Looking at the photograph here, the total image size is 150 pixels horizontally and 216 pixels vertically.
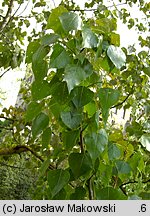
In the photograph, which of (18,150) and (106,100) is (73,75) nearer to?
(106,100)

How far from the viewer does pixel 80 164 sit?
2.12ft

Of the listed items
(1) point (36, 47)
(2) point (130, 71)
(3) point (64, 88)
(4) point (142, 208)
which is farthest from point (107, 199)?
(2) point (130, 71)

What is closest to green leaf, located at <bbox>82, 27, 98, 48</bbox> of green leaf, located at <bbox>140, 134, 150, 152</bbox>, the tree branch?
green leaf, located at <bbox>140, 134, 150, 152</bbox>

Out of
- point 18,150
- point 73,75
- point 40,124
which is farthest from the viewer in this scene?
point 18,150

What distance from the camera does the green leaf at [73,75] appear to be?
0.58 meters

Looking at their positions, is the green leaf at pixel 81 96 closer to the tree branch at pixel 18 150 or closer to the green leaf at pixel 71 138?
the green leaf at pixel 71 138

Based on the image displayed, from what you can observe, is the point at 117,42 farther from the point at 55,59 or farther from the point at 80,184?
the point at 80,184

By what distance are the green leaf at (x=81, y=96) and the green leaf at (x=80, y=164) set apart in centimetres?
10

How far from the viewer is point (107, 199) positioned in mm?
643

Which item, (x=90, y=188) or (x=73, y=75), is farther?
(x=90, y=188)

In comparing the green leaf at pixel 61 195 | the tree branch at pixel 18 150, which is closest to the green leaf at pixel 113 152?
the green leaf at pixel 61 195

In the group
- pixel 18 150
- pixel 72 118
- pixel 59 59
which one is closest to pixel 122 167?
pixel 72 118

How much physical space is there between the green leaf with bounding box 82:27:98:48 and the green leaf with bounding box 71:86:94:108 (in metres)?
0.08

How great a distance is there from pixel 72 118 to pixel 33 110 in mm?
121
